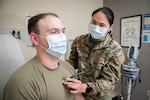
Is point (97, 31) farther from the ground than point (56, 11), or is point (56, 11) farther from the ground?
point (56, 11)

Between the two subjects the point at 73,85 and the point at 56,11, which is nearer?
the point at 73,85

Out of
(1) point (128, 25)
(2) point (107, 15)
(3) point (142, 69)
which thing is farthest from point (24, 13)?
(3) point (142, 69)

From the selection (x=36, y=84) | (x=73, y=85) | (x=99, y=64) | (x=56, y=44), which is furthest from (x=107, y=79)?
(x=36, y=84)

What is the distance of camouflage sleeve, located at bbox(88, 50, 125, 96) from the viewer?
127 centimetres

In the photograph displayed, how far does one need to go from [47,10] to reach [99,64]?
146 cm

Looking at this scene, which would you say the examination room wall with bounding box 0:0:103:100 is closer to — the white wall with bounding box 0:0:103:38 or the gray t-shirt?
the white wall with bounding box 0:0:103:38

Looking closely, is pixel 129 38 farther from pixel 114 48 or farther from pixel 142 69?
pixel 114 48

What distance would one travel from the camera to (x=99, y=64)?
1377 mm

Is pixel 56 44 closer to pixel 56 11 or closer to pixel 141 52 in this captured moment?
pixel 56 11

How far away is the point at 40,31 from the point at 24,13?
1381mm

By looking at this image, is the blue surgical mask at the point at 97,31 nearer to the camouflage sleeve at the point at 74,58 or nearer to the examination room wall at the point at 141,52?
the camouflage sleeve at the point at 74,58

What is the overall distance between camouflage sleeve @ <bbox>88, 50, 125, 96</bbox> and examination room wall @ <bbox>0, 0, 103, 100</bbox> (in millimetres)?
804

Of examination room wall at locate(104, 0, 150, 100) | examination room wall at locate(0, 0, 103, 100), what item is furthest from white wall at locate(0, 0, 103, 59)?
examination room wall at locate(104, 0, 150, 100)

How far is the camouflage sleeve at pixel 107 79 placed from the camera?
1.27m
